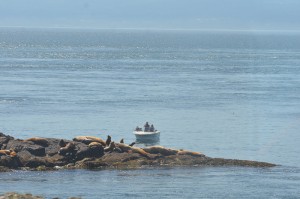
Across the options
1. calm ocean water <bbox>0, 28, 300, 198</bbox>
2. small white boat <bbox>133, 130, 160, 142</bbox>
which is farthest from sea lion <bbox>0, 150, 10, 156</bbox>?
small white boat <bbox>133, 130, 160, 142</bbox>

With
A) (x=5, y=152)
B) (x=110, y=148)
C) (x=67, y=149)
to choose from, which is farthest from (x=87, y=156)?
(x=5, y=152)

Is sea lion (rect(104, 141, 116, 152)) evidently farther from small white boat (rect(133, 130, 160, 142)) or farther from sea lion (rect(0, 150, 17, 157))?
small white boat (rect(133, 130, 160, 142))

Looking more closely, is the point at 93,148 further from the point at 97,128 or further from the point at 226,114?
the point at 226,114

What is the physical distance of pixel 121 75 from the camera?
150 m

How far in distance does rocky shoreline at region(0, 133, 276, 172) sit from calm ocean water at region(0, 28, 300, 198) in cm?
147

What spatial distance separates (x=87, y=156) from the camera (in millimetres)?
63625

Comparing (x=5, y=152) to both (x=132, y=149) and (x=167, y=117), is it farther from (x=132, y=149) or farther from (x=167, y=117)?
(x=167, y=117)

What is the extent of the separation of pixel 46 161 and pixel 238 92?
67.3 metres

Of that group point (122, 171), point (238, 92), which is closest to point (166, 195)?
point (122, 171)

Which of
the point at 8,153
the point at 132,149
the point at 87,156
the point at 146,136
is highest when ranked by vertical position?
the point at 146,136

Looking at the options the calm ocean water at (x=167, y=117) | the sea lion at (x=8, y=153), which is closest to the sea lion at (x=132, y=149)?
the calm ocean water at (x=167, y=117)

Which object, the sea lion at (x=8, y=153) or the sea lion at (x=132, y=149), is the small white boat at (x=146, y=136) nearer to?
the sea lion at (x=132, y=149)

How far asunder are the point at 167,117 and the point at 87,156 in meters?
33.8

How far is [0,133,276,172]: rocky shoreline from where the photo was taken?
2420 inches
